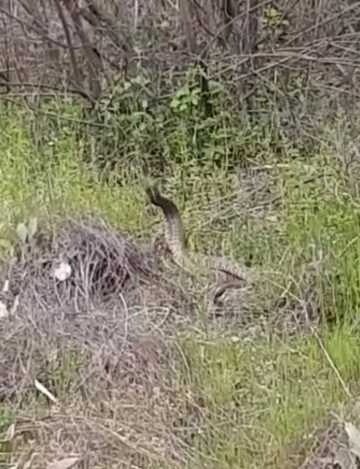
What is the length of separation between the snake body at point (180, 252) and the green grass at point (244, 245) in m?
0.09

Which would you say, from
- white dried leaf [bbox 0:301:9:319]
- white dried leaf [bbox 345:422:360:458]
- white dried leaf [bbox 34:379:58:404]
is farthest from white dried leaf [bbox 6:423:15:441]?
white dried leaf [bbox 345:422:360:458]

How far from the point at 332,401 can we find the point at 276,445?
0.23 m

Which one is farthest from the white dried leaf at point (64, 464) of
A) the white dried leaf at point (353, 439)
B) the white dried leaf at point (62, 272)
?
the white dried leaf at point (62, 272)

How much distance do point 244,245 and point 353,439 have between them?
1.46m

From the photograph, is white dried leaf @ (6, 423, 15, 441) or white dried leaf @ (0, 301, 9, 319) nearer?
white dried leaf @ (6, 423, 15, 441)

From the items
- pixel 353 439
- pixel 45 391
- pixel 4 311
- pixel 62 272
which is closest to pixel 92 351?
pixel 45 391

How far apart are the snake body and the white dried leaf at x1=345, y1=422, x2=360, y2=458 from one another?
113 cm

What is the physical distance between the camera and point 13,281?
11.2 feet

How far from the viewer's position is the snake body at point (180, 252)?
352 cm

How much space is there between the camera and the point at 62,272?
11.2 feet

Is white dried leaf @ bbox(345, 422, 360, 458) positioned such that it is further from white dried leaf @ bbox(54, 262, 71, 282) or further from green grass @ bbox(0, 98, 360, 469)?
white dried leaf @ bbox(54, 262, 71, 282)

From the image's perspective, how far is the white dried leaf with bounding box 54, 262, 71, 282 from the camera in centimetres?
341

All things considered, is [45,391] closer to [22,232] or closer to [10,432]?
[10,432]

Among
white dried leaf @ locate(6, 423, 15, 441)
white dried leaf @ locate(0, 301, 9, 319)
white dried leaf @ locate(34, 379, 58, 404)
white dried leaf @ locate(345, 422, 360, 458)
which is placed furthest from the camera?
white dried leaf @ locate(0, 301, 9, 319)
